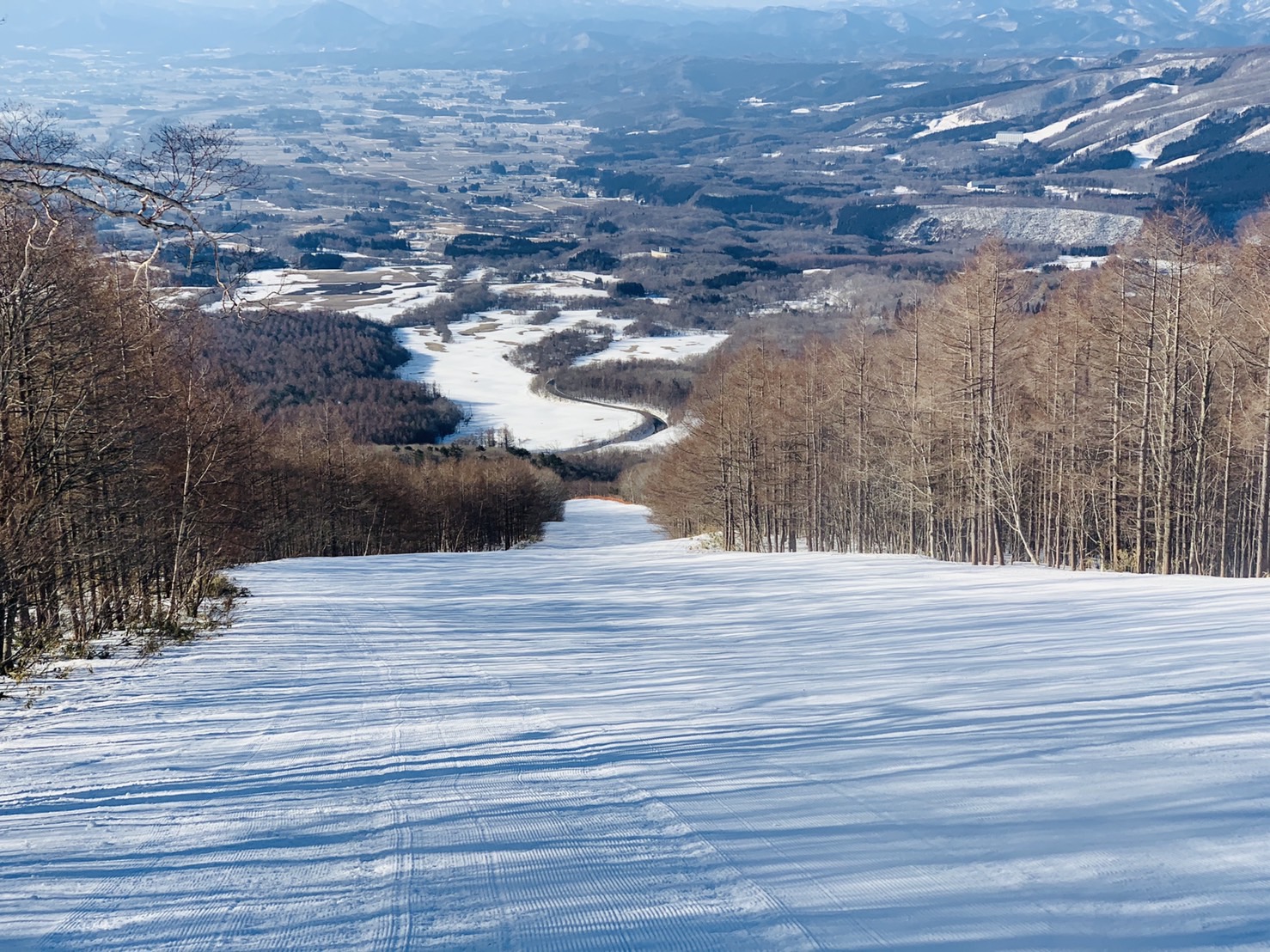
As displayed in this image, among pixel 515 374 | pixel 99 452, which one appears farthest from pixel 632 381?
pixel 99 452

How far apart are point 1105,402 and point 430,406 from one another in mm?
77717

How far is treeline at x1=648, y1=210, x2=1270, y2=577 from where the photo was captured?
2186 centimetres

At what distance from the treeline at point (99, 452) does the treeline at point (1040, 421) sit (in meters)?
19.0

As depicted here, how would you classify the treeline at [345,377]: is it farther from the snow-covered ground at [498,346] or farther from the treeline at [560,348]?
the treeline at [560,348]

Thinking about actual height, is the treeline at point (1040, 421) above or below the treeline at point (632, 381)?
below

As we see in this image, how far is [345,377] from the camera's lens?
318 feet

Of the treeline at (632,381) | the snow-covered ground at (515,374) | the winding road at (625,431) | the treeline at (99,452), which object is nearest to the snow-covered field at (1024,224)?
the treeline at (632,381)

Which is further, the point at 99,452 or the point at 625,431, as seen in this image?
the point at 625,431

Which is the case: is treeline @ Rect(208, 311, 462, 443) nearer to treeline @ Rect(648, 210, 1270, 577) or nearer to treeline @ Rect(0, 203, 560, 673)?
treeline @ Rect(648, 210, 1270, 577)

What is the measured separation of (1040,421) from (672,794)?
81.9 feet

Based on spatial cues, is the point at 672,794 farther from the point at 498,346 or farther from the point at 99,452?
the point at 498,346

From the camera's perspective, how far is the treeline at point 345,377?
284ft

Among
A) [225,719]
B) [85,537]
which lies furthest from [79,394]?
[225,719]

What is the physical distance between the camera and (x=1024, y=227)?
152625mm
